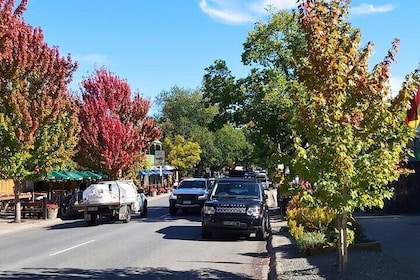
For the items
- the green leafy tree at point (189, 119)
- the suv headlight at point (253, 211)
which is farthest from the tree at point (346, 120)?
the green leafy tree at point (189, 119)

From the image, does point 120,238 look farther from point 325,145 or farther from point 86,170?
point 86,170

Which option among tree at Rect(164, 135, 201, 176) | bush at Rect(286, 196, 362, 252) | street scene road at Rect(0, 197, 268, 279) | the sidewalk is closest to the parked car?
the sidewalk

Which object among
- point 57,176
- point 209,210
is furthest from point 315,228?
point 57,176

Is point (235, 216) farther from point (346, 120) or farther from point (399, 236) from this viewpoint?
point (346, 120)

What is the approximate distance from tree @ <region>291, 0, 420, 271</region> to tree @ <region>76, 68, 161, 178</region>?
98.0ft

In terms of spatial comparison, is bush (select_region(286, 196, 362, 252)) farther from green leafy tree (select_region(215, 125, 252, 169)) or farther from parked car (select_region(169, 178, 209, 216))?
green leafy tree (select_region(215, 125, 252, 169))

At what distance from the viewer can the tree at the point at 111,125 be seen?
123ft

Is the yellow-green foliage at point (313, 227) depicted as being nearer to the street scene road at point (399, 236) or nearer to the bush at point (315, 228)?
the bush at point (315, 228)

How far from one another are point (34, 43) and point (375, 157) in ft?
69.1

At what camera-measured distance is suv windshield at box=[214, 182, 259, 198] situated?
17.7 m

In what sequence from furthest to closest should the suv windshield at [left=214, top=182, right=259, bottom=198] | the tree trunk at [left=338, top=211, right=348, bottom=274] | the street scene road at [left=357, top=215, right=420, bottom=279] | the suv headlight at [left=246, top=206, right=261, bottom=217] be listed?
the suv windshield at [left=214, top=182, right=259, bottom=198]
the suv headlight at [left=246, top=206, right=261, bottom=217]
the street scene road at [left=357, top=215, right=420, bottom=279]
the tree trunk at [left=338, top=211, right=348, bottom=274]

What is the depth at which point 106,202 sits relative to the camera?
74.9 feet

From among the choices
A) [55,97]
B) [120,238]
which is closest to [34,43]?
[55,97]

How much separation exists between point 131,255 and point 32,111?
45.5ft
